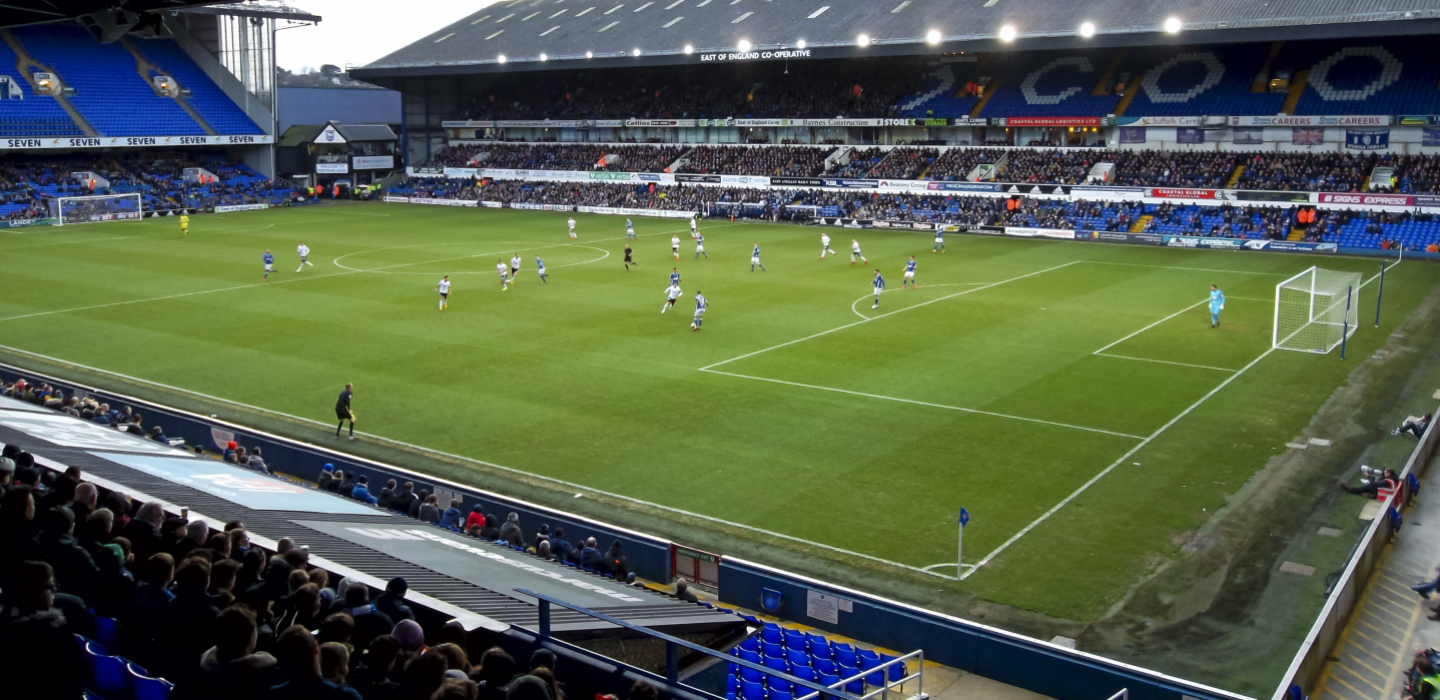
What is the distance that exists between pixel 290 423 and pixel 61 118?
60.0m

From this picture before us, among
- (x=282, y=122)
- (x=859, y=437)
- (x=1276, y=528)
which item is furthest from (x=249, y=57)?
(x=1276, y=528)

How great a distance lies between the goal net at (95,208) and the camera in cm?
6619

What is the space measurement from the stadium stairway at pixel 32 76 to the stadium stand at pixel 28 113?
7.1 inches

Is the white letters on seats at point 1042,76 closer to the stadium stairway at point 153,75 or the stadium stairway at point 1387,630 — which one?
the stadium stairway at point 1387,630

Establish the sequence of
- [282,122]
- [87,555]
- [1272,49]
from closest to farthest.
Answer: [87,555] → [1272,49] → [282,122]

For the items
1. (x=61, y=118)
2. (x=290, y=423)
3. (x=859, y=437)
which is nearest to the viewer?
(x=859, y=437)

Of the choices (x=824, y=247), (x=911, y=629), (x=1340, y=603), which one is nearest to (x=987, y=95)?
(x=824, y=247)

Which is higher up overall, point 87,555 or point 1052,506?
point 87,555

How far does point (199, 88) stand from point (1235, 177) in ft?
234

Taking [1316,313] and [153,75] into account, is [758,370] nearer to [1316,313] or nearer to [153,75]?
[1316,313]

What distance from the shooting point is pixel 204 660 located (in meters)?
5.96

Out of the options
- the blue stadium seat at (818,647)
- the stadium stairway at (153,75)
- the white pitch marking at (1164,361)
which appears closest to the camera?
the blue stadium seat at (818,647)

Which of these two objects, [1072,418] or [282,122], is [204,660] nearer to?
[1072,418]

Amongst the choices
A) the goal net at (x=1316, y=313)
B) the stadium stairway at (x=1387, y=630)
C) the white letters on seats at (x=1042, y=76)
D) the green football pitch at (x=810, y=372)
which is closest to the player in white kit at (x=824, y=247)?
the green football pitch at (x=810, y=372)
